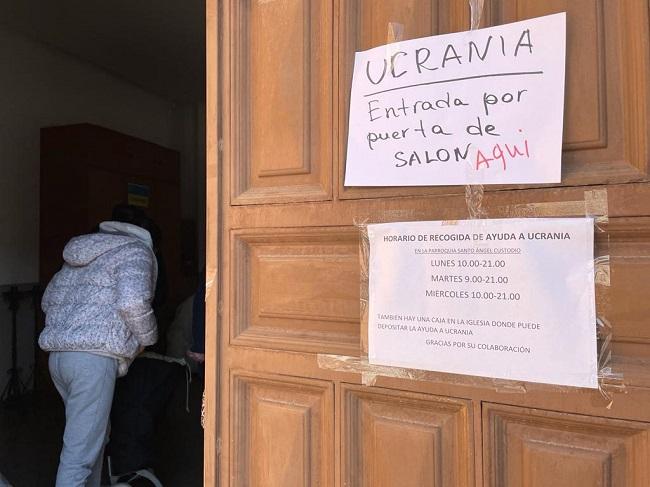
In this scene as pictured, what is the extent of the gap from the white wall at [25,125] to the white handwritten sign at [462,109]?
375 cm

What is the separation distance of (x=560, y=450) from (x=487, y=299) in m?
0.28

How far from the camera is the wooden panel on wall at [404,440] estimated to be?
924 millimetres

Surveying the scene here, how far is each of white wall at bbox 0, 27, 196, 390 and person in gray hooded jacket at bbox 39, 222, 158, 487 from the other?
1978 mm

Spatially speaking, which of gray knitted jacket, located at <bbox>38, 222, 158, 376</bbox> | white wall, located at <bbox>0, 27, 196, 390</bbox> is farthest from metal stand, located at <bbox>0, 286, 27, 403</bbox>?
gray knitted jacket, located at <bbox>38, 222, 158, 376</bbox>

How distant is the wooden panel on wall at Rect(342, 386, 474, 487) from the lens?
924 millimetres

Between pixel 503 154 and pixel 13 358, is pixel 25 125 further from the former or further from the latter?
pixel 503 154

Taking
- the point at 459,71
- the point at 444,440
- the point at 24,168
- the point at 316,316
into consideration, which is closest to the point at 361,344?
A: the point at 316,316

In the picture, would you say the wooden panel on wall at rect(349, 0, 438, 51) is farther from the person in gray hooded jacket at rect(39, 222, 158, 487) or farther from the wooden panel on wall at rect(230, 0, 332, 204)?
the person in gray hooded jacket at rect(39, 222, 158, 487)

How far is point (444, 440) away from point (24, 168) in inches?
160

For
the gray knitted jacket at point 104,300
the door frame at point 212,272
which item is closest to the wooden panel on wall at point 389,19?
the door frame at point 212,272

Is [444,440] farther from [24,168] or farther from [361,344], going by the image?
[24,168]

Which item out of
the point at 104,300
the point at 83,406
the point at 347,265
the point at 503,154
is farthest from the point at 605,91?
the point at 83,406

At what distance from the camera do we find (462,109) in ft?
2.96

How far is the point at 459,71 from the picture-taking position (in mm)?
907
